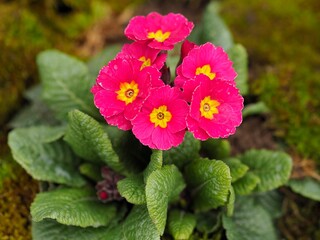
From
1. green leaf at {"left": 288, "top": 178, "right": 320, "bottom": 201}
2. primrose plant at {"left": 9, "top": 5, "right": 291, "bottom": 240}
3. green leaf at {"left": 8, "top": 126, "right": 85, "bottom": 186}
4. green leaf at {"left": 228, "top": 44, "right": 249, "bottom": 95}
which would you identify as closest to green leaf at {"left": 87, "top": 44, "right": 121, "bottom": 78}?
primrose plant at {"left": 9, "top": 5, "right": 291, "bottom": 240}

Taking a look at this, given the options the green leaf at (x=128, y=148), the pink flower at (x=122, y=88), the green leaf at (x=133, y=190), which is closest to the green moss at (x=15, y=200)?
the green leaf at (x=128, y=148)

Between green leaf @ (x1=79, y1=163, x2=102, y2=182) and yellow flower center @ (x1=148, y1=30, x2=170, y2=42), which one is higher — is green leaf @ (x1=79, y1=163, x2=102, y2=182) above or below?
below

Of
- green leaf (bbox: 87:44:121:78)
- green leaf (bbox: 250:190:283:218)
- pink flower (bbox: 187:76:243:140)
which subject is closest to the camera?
pink flower (bbox: 187:76:243:140)

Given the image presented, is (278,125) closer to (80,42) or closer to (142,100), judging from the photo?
(142,100)

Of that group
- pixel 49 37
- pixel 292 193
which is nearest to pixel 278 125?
pixel 292 193

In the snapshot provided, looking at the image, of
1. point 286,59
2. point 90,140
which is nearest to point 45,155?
point 90,140

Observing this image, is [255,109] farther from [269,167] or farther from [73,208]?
[73,208]

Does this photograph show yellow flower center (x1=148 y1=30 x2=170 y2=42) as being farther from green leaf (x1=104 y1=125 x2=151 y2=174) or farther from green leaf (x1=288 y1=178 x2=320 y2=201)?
green leaf (x1=288 y1=178 x2=320 y2=201)
